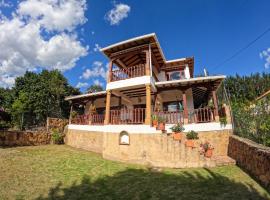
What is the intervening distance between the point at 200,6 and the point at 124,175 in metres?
12.2

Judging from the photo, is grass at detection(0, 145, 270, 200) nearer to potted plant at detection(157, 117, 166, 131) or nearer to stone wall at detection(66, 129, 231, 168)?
stone wall at detection(66, 129, 231, 168)

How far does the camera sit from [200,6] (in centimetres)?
1376

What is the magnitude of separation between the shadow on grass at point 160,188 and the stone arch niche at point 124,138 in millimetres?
2902

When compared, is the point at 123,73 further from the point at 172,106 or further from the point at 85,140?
the point at 85,140

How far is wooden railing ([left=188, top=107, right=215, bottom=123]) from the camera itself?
1157 cm

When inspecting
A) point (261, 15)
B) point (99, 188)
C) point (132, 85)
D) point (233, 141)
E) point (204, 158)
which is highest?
point (261, 15)

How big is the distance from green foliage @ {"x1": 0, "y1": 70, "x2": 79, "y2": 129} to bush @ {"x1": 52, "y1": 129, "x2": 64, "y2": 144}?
34.7ft

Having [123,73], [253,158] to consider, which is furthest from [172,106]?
[253,158]

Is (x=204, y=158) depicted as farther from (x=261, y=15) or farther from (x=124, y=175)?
(x=261, y=15)

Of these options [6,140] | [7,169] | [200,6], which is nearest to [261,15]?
[200,6]

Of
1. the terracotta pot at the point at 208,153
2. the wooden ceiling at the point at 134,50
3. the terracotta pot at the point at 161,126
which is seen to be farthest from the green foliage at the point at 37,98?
the terracotta pot at the point at 208,153

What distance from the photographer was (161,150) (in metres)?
10.1

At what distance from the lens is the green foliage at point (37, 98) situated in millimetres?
26047

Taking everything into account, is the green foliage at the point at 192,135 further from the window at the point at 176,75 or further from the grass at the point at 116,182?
the window at the point at 176,75
